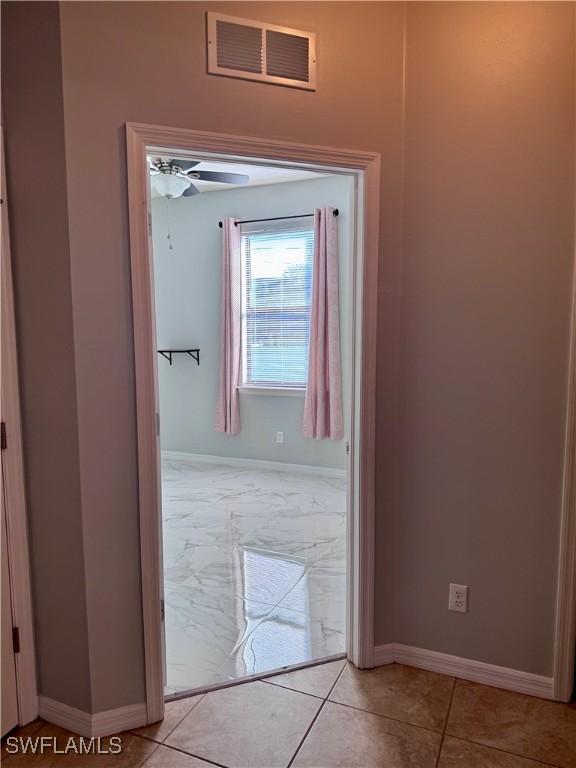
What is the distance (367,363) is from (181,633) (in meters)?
1.66

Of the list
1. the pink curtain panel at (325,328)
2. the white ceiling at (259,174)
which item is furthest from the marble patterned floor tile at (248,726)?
the white ceiling at (259,174)

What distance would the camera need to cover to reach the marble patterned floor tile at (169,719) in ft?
5.83

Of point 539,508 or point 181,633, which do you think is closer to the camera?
point 539,508

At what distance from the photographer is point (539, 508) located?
191 cm

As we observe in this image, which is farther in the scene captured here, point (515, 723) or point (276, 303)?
point (276, 303)

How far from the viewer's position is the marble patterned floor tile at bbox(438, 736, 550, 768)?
163 cm

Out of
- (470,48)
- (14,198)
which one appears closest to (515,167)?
(470,48)

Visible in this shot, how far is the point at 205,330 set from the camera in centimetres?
545

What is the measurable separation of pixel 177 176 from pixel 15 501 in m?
2.65

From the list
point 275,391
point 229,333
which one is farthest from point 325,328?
point 229,333

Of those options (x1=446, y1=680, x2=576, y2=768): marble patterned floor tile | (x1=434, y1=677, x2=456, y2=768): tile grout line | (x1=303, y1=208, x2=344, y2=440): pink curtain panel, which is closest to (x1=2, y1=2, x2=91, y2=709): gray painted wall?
(x1=434, y1=677, x2=456, y2=768): tile grout line

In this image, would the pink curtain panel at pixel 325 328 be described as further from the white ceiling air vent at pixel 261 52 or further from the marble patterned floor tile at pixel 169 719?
the marble patterned floor tile at pixel 169 719

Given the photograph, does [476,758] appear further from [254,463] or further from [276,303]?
[276,303]

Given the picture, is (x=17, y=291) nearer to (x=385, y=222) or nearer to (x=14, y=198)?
(x=14, y=198)
